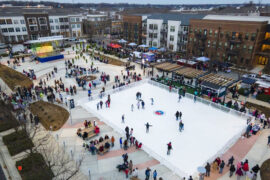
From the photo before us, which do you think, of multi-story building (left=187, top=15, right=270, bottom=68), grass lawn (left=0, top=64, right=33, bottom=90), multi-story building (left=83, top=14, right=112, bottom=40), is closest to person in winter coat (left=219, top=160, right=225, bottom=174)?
grass lawn (left=0, top=64, right=33, bottom=90)

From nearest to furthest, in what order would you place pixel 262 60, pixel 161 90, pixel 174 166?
pixel 174 166
pixel 161 90
pixel 262 60

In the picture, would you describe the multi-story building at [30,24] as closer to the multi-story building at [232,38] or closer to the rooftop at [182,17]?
the rooftop at [182,17]

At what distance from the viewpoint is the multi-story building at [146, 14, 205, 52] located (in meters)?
54.6

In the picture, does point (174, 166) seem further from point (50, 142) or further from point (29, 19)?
point (29, 19)

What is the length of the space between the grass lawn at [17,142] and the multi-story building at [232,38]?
42260 mm

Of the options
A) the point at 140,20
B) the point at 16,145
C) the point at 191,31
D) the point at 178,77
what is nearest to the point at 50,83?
the point at 16,145

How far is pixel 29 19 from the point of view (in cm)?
6662

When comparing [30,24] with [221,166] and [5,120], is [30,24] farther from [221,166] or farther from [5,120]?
[221,166]

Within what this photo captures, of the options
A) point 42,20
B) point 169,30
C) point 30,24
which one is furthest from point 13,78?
point 169,30

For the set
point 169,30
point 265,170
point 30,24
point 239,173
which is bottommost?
point 265,170

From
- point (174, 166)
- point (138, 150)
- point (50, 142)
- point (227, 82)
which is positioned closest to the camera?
point (174, 166)

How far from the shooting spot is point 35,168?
14.6m

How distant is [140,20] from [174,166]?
194 ft

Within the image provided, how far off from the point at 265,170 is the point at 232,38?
34.8 meters
